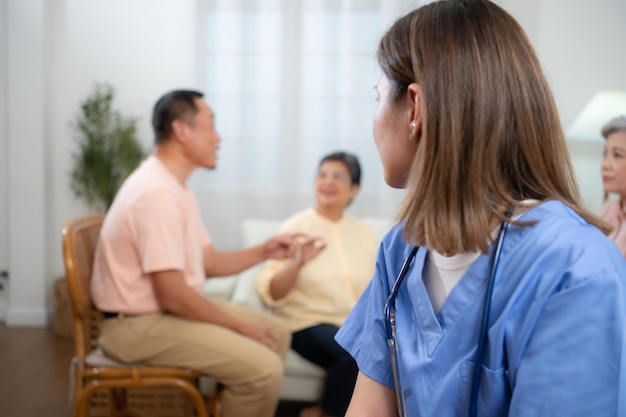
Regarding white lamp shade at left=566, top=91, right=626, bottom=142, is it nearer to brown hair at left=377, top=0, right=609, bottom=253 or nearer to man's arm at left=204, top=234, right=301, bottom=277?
man's arm at left=204, top=234, right=301, bottom=277

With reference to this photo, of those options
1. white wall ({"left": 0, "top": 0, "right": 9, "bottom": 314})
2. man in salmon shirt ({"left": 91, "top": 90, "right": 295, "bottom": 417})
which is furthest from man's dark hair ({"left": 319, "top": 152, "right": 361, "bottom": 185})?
white wall ({"left": 0, "top": 0, "right": 9, "bottom": 314})

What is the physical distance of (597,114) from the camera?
3604mm

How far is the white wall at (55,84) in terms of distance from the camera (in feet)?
13.6

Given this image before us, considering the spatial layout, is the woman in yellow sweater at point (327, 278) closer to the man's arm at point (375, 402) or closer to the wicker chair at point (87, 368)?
the wicker chair at point (87, 368)

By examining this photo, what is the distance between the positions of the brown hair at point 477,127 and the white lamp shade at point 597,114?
2.95 meters

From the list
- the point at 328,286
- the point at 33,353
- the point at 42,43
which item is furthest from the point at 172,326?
the point at 42,43

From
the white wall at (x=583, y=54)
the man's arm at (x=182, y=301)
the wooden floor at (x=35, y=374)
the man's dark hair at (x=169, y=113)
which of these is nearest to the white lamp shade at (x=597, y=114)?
the white wall at (x=583, y=54)

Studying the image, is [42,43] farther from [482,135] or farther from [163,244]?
[482,135]

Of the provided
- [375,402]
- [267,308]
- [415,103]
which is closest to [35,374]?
[267,308]

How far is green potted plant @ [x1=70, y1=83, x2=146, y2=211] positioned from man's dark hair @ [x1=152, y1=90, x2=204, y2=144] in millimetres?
1840

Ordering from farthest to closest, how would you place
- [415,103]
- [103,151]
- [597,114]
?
[103,151] → [597,114] → [415,103]

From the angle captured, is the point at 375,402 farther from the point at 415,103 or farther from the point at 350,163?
the point at 350,163

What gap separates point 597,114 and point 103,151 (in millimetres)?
3001

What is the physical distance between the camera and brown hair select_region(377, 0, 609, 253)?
89 cm
